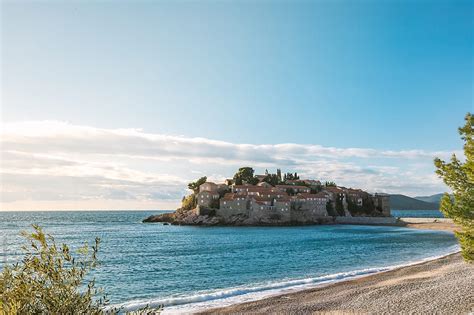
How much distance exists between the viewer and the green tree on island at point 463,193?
20.5 meters

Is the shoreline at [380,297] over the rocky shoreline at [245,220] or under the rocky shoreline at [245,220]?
under

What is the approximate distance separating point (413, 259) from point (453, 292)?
2326 cm

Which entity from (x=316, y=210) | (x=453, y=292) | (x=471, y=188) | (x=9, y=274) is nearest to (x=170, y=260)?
(x=453, y=292)

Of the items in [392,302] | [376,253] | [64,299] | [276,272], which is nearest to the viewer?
[64,299]

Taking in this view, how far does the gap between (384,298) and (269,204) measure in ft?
337

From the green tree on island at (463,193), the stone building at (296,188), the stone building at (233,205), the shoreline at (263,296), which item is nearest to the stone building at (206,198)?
the stone building at (233,205)

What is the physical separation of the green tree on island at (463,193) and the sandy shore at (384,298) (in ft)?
12.3

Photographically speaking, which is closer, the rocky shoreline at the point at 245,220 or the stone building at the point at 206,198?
the rocky shoreline at the point at 245,220

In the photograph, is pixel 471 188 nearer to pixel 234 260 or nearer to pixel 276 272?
pixel 276 272

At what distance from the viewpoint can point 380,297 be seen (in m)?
24.5

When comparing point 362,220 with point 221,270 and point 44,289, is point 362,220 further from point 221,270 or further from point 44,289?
point 44,289

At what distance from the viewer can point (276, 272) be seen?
37.6 meters

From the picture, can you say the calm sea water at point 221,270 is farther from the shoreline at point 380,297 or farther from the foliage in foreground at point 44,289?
the foliage in foreground at point 44,289

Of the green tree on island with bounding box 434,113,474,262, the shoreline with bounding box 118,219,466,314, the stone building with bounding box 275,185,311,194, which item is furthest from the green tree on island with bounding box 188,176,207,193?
the green tree on island with bounding box 434,113,474,262
